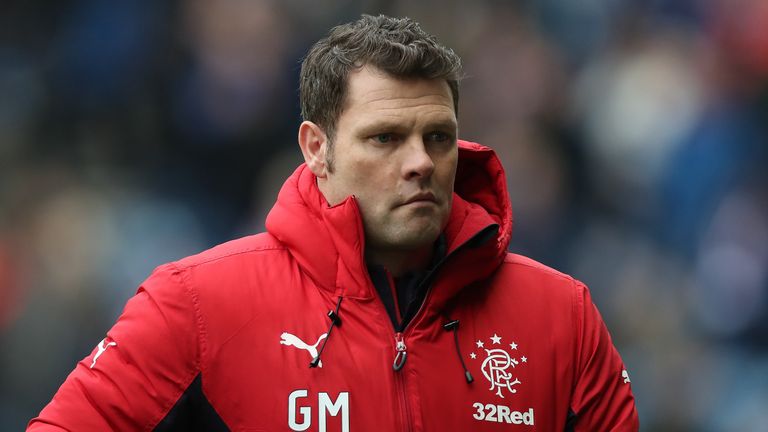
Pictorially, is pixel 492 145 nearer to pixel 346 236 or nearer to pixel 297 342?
pixel 346 236

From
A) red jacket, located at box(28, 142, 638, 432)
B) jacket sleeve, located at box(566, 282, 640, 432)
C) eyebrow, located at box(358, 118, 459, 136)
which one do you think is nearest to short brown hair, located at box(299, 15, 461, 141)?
eyebrow, located at box(358, 118, 459, 136)

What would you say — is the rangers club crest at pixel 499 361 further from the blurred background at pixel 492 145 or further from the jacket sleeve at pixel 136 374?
the blurred background at pixel 492 145

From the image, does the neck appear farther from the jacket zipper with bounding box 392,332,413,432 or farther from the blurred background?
the blurred background

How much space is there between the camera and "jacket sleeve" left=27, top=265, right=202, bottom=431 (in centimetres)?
294

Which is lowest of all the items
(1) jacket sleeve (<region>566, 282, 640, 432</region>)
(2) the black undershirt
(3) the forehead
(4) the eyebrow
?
(1) jacket sleeve (<region>566, 282, 640, 432</region>)

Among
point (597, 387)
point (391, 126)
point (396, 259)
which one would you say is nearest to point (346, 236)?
point (396, 259)

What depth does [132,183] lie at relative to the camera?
637 cm

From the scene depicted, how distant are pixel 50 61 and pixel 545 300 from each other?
4.01 m

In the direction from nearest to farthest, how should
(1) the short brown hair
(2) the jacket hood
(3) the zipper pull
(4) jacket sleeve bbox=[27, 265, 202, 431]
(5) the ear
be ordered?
1. (4) jacket sleeve bbox=[27, 265, 202, 431]
2. (3) the zipper pull
3. (2) the jacket hood
4. (1) the short brown hair
5. (5) the ear

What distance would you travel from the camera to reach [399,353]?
10.1 ft

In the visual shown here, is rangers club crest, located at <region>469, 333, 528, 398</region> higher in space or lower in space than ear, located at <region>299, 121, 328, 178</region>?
lower

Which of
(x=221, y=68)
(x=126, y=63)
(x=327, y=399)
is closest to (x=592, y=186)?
(x=221, y=68)

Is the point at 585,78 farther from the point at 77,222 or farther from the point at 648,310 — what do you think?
the point at 77,222

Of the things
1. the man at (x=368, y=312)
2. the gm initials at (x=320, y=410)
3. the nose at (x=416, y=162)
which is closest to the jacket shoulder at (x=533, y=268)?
the man at (x=368, y=312)
